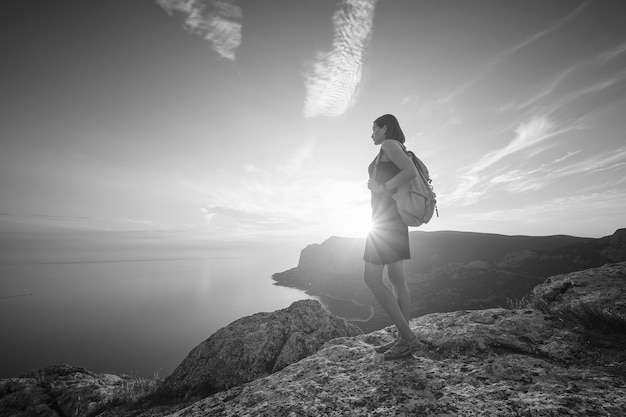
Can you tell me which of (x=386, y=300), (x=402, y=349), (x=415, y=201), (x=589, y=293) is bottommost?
(x=402, y=349)

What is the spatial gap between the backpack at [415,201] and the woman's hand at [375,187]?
0.24 m

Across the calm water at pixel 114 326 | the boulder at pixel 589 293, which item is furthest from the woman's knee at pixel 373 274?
the calm water at pixel 114 326

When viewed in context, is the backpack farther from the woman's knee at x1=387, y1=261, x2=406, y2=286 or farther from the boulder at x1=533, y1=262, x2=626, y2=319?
the boulder at x1=533, y1=262, x2=626, y2=319

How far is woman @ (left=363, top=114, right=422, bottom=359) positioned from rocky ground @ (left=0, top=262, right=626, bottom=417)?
536 millimetres

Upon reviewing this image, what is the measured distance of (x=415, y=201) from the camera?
11.6 ft

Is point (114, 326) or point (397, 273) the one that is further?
point (114, 326)

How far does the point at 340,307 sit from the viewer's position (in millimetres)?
126312

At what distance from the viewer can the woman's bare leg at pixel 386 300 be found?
11.6ft

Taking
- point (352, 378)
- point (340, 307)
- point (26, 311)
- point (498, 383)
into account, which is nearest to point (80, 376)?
point (352, 378)

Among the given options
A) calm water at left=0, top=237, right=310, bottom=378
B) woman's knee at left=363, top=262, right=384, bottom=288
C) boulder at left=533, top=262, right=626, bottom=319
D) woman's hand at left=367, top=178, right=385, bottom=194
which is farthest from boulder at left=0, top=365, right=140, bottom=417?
calm water at left=0, top=237, right=310, bottom=378

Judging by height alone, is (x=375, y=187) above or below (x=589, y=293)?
above

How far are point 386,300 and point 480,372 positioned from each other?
1323 mm

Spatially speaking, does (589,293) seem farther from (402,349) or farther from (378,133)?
(378,133)

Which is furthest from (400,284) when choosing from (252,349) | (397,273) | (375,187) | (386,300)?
(252,349)
